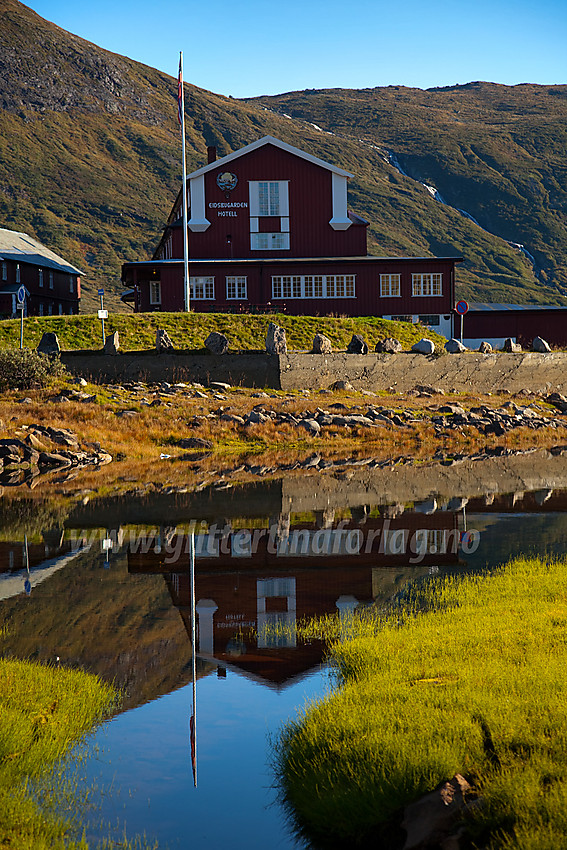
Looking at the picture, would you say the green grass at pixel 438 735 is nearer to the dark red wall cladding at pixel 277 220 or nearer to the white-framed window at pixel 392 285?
the white-framed window at pixel 392 285

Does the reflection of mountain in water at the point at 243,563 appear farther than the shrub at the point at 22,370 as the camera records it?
No

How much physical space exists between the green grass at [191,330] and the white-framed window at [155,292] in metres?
12.1

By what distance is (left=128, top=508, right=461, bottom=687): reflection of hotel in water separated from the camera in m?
10.2

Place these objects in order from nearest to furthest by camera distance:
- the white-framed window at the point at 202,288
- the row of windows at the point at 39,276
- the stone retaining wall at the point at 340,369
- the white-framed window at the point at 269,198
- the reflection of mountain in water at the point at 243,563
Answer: the reflection of mountain in water at the point at 243,563 < the stone retaining wall at the point at 340,369 < the white-framed window at the point at 202,288 < the white-framed window at the point at 269,198 < the row of windows at the point at 39,276

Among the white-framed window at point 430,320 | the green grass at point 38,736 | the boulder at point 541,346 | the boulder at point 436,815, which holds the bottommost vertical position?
the green grass at point 38,736

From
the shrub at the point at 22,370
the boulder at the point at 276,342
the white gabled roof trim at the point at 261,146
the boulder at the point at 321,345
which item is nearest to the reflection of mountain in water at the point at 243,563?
the shrub at the point at 22,370

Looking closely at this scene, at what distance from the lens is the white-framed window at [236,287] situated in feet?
189

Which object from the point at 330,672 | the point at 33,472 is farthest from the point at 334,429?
the point at 330,672

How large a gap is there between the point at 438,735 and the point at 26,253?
72.9 metres

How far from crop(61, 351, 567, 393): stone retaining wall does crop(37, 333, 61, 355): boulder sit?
1.59 feet

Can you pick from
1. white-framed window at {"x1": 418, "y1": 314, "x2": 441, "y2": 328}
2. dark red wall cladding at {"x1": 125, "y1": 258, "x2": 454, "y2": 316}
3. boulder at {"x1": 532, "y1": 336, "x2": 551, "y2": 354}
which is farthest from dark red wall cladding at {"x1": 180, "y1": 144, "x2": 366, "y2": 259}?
boulder at {"x1": 532, "y1": 336, "x2": 551, "y2": 354}

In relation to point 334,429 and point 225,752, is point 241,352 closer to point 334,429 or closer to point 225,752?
point 334,429

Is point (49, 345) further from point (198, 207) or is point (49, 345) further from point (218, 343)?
point (198, 207)

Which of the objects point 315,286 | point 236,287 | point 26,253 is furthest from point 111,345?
point 26,253
